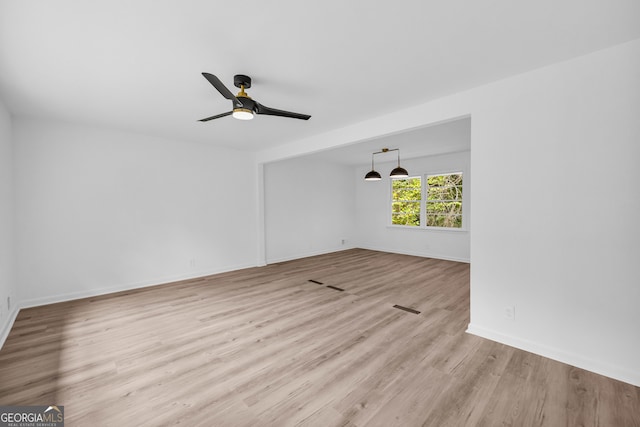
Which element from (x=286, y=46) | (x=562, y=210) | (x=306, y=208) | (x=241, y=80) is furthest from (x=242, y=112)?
(x=306, y=208)

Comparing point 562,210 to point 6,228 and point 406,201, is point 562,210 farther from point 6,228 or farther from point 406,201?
point 6,228

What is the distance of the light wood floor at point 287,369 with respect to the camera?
69.6 inches

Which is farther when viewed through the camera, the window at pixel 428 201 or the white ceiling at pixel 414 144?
the window at pixel 428 201

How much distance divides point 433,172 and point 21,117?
25.1 ft

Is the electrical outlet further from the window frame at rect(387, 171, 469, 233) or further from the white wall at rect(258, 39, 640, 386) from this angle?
the window frame at rect(387, 171, 469, 233)

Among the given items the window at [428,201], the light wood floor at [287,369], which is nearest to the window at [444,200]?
the window at [428,201]

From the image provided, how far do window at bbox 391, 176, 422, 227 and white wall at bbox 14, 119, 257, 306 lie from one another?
4.37m

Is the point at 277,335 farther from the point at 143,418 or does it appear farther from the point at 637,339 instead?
the point at 637,339

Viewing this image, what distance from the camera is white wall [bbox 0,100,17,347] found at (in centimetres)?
294

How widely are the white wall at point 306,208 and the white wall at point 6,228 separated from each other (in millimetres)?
4016

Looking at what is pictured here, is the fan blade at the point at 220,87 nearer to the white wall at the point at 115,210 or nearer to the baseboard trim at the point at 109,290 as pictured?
the white wall at the point at 115,210

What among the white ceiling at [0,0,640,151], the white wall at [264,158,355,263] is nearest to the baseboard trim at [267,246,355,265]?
the white wall at [264,158,355,263]

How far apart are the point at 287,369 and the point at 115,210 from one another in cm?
394

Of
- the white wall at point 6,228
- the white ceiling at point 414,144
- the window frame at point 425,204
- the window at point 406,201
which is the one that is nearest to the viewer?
the white wall at point 6,228
